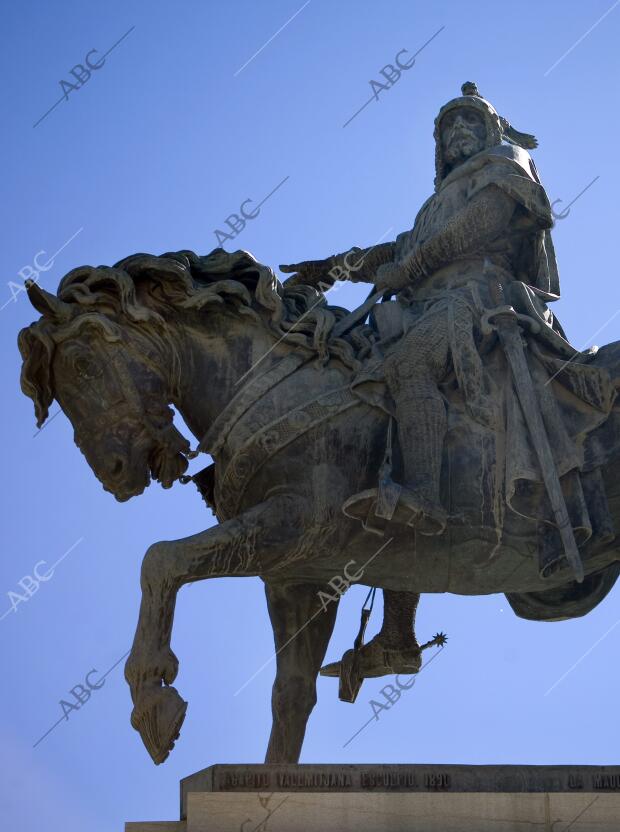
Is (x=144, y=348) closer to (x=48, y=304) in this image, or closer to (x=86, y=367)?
(x=86, y=367)

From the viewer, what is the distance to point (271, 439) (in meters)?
11.1

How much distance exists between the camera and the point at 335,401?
37.1ft

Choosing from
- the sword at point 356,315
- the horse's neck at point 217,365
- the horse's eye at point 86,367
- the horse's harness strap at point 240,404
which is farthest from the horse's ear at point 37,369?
the sword at point 356,315

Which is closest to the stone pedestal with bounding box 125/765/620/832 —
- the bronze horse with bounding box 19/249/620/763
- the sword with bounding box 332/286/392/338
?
the bronze horse with bounding box 19/249/620/763

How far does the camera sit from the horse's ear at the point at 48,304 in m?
11.4

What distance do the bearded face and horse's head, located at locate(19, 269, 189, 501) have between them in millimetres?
2375

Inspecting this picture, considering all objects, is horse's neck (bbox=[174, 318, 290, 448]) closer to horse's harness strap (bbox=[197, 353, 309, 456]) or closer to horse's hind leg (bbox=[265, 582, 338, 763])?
horse's harness strap (bbox=[197, 353, 309, 456])

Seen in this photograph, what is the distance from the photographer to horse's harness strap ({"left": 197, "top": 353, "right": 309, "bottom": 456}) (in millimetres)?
11289

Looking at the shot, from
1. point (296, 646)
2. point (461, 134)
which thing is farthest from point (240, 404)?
point (461, 134)

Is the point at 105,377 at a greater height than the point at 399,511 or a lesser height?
greater

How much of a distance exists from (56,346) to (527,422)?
9.11 ft

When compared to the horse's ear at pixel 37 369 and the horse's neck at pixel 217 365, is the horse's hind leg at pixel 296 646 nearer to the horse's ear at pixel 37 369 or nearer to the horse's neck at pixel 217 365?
the horse's neck at pixel 217 365

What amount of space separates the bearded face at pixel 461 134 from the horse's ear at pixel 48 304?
2784 mm

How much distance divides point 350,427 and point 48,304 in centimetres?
191
